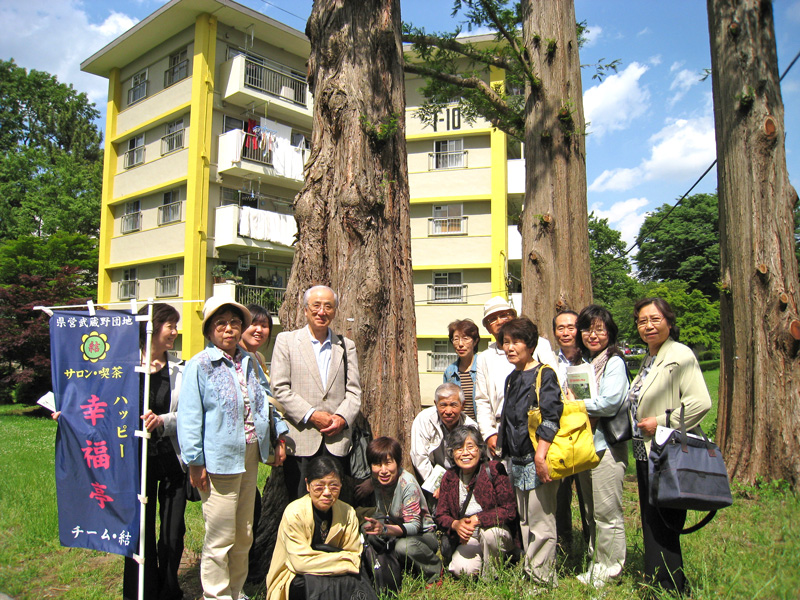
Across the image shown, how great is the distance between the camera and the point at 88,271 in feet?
80.5

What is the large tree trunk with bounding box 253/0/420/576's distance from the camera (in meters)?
5.00

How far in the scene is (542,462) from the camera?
385 cm

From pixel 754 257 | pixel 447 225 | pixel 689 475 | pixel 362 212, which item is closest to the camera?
pixel 689 475

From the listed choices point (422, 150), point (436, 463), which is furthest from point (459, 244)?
point (436, 463)

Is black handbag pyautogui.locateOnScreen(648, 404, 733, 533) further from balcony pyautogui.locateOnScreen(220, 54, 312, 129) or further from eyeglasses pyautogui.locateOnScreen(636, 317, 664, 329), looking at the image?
balcony pyautogui.locateOnScreen(220, 54, 312, 129)

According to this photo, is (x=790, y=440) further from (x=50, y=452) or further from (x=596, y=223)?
(x=596, y=223)

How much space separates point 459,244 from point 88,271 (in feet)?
51.6

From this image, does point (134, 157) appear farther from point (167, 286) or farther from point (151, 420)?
point (151, 420)

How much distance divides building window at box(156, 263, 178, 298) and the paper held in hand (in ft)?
62.1

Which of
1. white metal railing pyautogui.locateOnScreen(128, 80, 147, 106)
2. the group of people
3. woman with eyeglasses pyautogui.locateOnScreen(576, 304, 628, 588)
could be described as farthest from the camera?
white metal railing pyautogui.locateOnScreen(128, 80, 147, 106)

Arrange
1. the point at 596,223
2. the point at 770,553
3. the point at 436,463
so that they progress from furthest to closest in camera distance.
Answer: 1. the point at 596,223
2. the point at 436,463
3. the point at 770,553

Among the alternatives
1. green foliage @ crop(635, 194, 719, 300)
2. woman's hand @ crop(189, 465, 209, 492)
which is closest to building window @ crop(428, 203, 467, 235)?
woman's hand @ crop(189, 465, 209, 492)

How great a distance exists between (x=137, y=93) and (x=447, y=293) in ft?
47.7

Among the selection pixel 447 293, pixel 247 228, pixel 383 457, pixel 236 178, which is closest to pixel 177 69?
pixel 236 178
